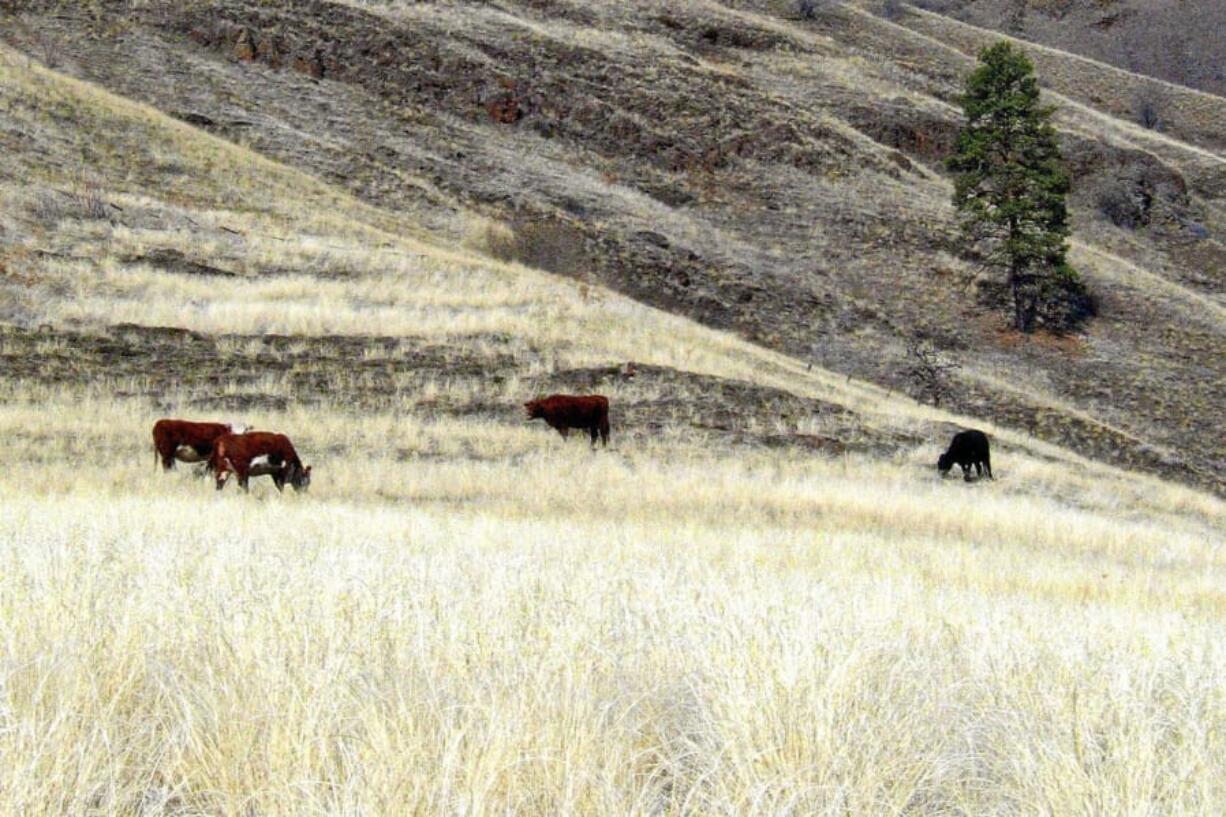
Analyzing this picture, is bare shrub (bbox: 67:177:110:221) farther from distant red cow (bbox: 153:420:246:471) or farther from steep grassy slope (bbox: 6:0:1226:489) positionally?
distant red cow (bbox: 153:420:246:471)

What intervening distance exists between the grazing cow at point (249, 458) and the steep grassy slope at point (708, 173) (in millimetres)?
26273

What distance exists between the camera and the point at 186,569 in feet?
19.9

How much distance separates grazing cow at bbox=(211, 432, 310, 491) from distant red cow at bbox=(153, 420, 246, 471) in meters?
0.89

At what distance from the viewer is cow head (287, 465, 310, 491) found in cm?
1591

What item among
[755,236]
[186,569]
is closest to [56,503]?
[186,569]

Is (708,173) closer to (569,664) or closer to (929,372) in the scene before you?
(929,372)

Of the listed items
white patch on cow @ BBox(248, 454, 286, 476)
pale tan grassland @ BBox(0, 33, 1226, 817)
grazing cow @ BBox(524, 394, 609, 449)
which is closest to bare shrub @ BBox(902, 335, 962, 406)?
grazing cow @ BBox(524, 394, 609, 449)

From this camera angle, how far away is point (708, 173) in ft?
176

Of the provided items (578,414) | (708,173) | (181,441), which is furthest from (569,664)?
(708,173)

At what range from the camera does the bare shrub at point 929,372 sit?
123 ft

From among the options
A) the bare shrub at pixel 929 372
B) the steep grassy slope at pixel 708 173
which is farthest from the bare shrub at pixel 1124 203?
the bare shrub at pixel 929 372

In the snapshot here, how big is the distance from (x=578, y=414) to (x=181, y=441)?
26.9 feet

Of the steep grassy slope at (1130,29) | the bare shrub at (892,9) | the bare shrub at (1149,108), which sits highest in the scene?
the steep grassy slope at (1130,29)

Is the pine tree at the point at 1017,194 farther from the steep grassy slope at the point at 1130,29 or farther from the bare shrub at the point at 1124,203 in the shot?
the steep grassy slope at the point at 1130,29
